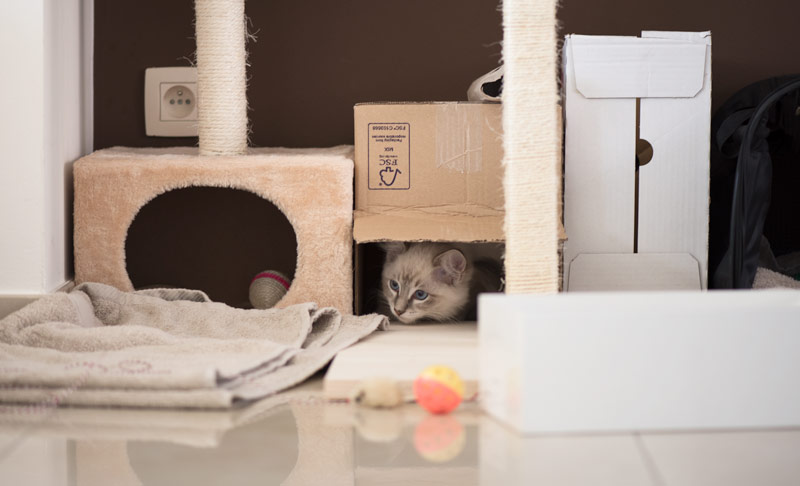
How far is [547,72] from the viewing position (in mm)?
1573

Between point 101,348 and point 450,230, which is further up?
point 450,230

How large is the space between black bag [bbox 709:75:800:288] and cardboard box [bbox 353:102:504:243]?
520 millimetres

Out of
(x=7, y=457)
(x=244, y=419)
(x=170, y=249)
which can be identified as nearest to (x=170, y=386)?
(x=244, y=419)

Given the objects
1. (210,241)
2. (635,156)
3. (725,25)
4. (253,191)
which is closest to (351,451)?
(253,191)

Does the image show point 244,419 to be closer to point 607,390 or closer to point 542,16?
point 607,390

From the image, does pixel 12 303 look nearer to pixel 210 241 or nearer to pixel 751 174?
pixel 210 241

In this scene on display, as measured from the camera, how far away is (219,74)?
2.05 meters

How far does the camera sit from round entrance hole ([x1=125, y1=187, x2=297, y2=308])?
2.44 metres

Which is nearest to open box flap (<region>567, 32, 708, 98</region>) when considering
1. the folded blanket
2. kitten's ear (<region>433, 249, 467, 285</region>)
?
kitten's ear (<region>433, 249, 467, 285</region>)

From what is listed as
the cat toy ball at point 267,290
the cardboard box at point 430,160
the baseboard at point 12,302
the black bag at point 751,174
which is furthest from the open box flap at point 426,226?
the baseboard at point 12,302

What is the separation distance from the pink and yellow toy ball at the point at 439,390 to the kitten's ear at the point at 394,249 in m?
0.85

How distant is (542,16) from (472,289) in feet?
2.54

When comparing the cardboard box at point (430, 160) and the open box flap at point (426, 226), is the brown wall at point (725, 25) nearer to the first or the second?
the cardboard box at point (430, 160)

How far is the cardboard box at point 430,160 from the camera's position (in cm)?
194
